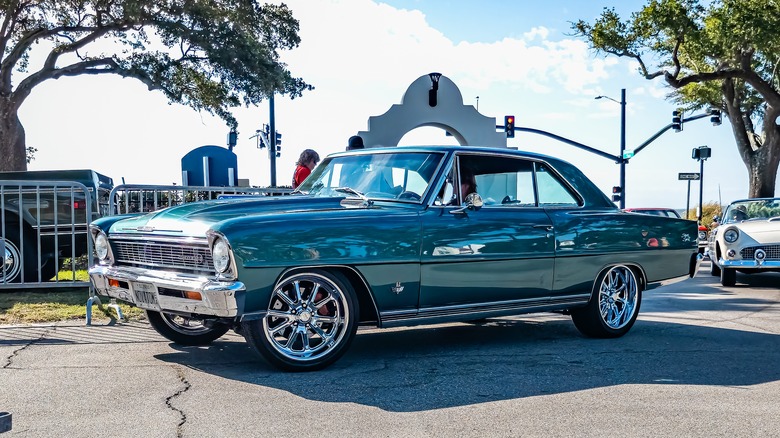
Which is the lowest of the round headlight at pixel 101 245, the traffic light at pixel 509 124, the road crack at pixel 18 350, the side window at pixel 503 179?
the road crack at pixel 18 350

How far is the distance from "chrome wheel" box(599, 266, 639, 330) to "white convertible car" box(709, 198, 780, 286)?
578 centimetres

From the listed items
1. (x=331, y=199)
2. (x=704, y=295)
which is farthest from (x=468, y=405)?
(x=704, y=295)

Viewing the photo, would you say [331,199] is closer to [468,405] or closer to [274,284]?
[274,284]

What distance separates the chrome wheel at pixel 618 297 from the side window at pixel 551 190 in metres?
0.76

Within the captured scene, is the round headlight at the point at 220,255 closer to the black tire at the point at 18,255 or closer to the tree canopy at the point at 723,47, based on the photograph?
the black tire at the point at 18,255

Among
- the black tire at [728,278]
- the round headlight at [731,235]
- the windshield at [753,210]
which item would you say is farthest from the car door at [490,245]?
the windshield at [753,210]

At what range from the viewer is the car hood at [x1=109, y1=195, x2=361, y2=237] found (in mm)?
5820

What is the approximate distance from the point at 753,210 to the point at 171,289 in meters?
11.3

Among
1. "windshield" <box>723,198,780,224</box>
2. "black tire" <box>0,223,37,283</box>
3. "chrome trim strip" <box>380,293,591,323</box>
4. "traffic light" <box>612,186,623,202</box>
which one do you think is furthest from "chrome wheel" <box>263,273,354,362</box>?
"traffic light" <box>612,186,623,202</box>

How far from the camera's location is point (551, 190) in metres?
7.50

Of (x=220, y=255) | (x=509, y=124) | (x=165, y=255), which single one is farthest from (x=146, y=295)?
(x=509, y=124)

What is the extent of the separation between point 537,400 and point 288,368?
1.67 m

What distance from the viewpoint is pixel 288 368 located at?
19.0ft

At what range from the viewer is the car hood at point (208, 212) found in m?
5.82
